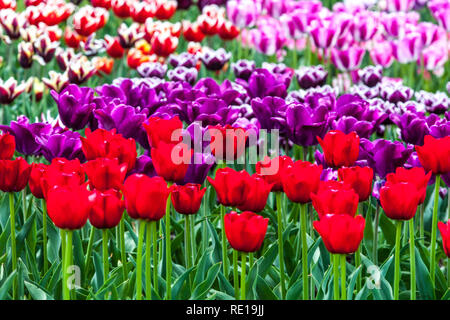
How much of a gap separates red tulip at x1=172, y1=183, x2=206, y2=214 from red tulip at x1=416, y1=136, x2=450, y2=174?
0.66 m

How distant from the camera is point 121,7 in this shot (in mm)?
5344

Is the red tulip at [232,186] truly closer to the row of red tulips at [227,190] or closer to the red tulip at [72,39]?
the row of red tulips at [227,190]

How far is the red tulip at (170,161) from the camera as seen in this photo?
2078 mm

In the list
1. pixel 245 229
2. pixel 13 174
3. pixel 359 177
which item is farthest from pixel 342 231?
pixel 13 174

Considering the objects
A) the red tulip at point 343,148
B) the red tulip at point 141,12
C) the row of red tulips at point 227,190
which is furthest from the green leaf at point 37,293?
the red tulip at point 141,12

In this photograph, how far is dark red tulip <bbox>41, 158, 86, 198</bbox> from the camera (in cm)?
198

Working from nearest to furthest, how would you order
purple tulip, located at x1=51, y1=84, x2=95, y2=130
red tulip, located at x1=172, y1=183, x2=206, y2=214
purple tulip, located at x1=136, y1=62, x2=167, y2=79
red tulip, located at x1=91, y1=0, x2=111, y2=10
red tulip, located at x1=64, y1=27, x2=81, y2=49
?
red tulip, located at x1=172, y1=183, x2=206, y2=214
purple tulip, located at x1=51, y1=84, x2=95, y2=130
purple tulip, located at x1=136, y1=62, x2=167, y2=79
red tulip, located at x1=64, y1=27, x2=81, y2=49
red tulip, located at x1=91, y1=0, x2=111, y2=10

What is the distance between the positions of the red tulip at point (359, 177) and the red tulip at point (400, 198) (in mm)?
141

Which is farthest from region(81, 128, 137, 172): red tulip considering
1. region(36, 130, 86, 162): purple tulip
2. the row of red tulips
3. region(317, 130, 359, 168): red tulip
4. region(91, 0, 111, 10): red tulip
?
region(91, 0, 111, 10): red tulip

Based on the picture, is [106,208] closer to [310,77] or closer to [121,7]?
[310,77]

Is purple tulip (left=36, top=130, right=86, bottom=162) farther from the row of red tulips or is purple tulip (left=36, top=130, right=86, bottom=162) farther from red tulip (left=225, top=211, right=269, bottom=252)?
red tulip (left=225, top=211, right=269, bottom=252)

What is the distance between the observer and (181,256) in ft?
9.57

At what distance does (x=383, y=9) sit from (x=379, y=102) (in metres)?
3.76

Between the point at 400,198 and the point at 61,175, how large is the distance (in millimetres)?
876
